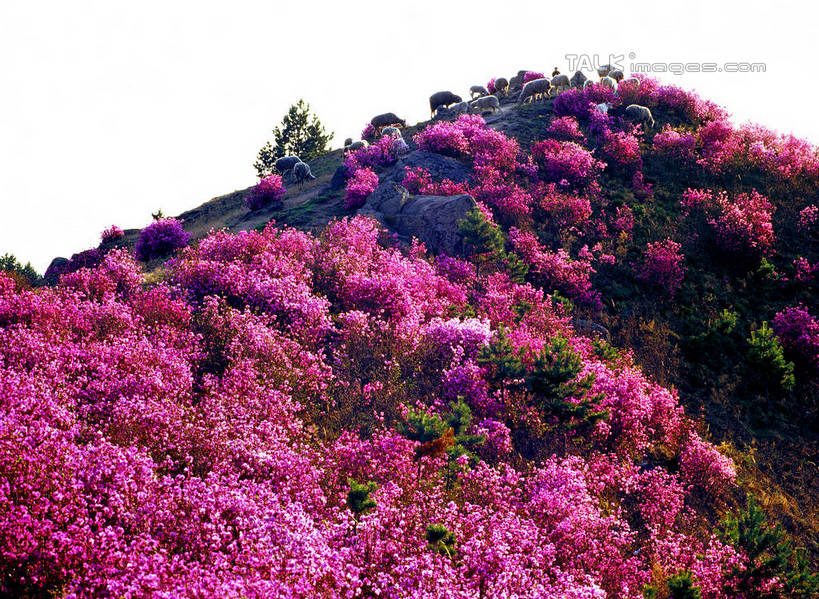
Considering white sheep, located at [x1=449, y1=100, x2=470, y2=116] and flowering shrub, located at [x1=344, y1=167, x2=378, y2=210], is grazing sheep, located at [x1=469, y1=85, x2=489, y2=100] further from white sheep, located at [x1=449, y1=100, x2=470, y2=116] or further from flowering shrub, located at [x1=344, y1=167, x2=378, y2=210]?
flowering shrub, located at [x1=344, y1=167, x2=378, y2=210]

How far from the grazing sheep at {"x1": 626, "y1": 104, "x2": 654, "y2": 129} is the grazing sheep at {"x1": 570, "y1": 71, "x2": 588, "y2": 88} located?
552cm

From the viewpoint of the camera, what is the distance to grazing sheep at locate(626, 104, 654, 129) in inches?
1066

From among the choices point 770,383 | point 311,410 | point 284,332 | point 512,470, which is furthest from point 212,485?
point 770,383

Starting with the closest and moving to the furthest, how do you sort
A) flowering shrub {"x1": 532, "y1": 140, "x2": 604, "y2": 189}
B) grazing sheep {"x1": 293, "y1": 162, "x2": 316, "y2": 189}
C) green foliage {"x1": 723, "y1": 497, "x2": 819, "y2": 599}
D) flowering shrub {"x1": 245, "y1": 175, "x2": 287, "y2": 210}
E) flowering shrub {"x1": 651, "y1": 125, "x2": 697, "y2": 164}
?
green foliage {"x1": 723, "y1": 497, "x2": 819, "y2": 599}, flowering shrub {"x1": 532, "y1": 140, "x2": 604, "y2": 189}, flowering shrub {"x1": 651, "y1": 125, "x2": 697, "y2": 164}, flowering shrub {"x1": 245, "y1": 175, "x2": 287, "y2": 210}, grazing sheep {"x1": 293, "y1": 162, "x2": 316, "y2": 189}

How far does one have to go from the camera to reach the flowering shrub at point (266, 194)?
966 inches

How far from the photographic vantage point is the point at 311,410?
9.62 m

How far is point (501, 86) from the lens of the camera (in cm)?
3700

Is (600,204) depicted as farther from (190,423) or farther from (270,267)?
(190,423)

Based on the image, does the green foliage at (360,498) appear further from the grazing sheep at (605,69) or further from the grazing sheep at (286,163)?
the grazing sheep at (605,69)

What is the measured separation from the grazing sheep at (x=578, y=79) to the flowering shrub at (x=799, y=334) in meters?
21.2

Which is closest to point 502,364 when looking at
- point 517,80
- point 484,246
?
point 484,246

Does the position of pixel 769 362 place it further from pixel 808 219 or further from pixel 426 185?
pixel 426 185

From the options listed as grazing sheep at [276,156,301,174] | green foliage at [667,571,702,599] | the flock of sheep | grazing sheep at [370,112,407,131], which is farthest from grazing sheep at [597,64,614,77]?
green foliage at [667,571,702,599]

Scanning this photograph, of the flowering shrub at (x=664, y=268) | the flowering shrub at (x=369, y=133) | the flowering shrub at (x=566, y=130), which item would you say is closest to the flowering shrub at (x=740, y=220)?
the flowering shrub at (x=664, y=268)
